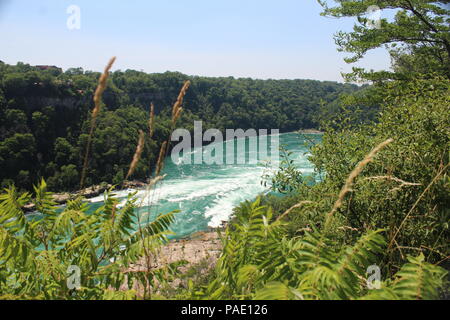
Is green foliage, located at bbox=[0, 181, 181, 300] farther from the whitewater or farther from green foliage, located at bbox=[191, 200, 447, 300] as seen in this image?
the whitewater

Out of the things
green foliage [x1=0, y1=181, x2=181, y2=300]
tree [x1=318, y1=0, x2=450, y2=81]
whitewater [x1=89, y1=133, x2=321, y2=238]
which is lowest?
whitewater [x1=89, y1=133, x2=321, y2=238]

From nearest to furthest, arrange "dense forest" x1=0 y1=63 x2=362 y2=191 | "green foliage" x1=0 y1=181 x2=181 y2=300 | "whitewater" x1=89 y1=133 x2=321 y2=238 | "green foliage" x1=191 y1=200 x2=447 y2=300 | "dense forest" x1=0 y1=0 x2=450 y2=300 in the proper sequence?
"green foliage" x1=191 y1=200 x2=447 y2=300, "dense forest" x1=0 y1=0 x2=450 y2=300, "green foliage" x1=0 y1=181 x2=181 y2=300, "whitewater" x1=89 y1=133 x2=321 y2=238, "dense forest" x1=0 y1=63 x2=362 y2=191

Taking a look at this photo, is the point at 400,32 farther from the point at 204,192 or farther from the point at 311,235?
the point at 204,192

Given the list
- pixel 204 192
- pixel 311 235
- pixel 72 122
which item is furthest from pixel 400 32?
pixel 72 122

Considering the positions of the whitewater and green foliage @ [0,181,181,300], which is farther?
the whitewater

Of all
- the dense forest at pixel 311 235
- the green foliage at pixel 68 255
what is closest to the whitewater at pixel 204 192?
the dense forest at pixel 311 235

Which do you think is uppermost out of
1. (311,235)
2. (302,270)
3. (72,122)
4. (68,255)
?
(72,122)

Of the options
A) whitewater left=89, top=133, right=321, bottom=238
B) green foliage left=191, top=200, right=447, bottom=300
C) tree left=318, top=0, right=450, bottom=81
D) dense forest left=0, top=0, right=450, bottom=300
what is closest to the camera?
green foliage left=191, top=200, right=447, bottom=300

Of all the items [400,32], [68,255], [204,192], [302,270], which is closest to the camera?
[302,270]

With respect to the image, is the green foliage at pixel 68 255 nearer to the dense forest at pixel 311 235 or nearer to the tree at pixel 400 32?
the dense forest at pixel 311 235

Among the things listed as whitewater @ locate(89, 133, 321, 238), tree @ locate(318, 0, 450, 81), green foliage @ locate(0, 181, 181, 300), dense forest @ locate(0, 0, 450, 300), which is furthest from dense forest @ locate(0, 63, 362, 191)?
green foliage @ locate(0, 181, 181, 300)

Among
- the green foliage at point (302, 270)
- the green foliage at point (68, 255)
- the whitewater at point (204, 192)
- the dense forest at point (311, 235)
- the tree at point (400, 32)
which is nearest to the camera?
the green foliage at point (302, 270)

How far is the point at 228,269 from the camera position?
1.63m
